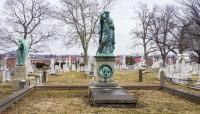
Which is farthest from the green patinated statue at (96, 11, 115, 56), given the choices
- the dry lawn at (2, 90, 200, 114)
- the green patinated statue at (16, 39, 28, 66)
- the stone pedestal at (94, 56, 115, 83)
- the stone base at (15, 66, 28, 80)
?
the green patinated statue at (16, 39, 28, 66)

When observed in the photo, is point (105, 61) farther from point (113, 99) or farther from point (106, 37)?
point (113, 99)

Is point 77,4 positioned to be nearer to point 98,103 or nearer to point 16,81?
point 16,81

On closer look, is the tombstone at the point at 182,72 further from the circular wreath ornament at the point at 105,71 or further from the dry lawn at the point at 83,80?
the circular wreath ornament at the point at 105,71

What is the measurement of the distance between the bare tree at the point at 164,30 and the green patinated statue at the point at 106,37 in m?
40.4

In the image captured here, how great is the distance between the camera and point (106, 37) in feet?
52.2

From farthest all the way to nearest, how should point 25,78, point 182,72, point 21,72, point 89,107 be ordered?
point 182,72 → point 21,72 → point 25,78 → point 89,107

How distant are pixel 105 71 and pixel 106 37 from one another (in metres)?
1.46

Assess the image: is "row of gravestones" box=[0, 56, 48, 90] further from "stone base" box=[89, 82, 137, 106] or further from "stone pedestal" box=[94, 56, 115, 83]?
"stone base" box=[89, 82, 137, 106]

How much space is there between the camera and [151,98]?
14820 mm

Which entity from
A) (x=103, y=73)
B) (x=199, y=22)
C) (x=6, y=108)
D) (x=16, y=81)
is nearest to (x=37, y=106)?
(x=6, y=108)

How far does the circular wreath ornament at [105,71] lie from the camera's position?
15.6 m

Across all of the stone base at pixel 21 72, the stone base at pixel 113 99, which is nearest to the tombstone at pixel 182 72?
the stone base at pixel 21 72

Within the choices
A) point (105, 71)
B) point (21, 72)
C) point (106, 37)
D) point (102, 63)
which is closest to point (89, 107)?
point (105, 71)

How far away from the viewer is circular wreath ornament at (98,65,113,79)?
1561cm
